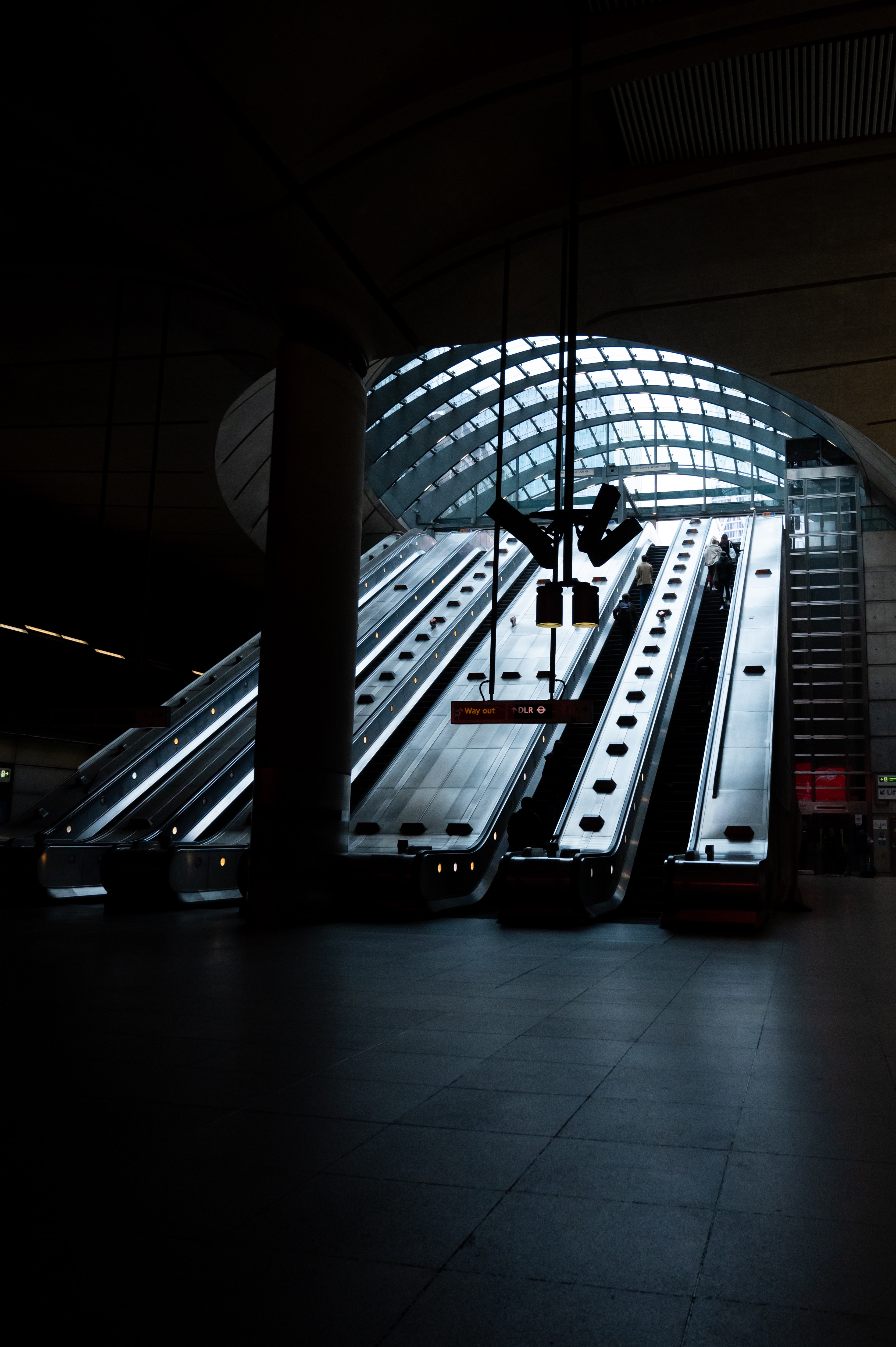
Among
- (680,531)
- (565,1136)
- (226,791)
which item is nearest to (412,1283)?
(565,1136)

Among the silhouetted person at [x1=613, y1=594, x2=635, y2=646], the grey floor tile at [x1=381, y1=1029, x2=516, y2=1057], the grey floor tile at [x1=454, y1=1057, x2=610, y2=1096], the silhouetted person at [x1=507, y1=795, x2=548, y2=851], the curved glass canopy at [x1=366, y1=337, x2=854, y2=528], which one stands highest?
the curved glass canopy at [x1=366, y1=337, x2=854, y2=528]

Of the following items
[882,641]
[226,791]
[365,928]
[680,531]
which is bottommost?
[365,928]

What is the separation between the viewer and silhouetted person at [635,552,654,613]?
24844 mm

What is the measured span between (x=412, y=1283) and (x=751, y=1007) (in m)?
4.39

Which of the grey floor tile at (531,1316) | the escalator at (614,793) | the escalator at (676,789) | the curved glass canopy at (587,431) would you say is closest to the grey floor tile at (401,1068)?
the grey floor tile at (531,1316)

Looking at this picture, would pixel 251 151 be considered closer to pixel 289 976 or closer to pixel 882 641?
pixel 289 976

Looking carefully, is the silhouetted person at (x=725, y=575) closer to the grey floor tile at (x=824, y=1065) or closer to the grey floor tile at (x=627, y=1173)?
the grey floor tile at (x=824, y=1065)

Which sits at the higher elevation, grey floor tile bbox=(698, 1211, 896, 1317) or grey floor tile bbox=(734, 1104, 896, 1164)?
grey floor tile bbox=(698, 1211, 896, 1317)

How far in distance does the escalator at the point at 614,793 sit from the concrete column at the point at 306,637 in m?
2.50

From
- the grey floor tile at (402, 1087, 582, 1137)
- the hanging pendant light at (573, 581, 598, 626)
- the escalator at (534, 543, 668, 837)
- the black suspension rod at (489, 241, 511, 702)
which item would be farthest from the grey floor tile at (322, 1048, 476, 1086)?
the escalator at (534, 543, 668, 837)

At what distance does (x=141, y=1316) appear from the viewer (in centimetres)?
227

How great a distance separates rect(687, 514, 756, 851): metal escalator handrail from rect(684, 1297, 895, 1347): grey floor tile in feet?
32.8

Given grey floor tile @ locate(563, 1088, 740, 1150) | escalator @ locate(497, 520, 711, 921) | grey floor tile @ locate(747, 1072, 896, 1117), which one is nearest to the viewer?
grey floor tile @ locate(563, 1088, 740, 1150)

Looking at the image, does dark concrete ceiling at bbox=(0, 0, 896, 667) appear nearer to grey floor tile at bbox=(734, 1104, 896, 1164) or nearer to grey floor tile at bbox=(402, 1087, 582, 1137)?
grey floor tile at bbox=(402, 1087, 582, 1137)
